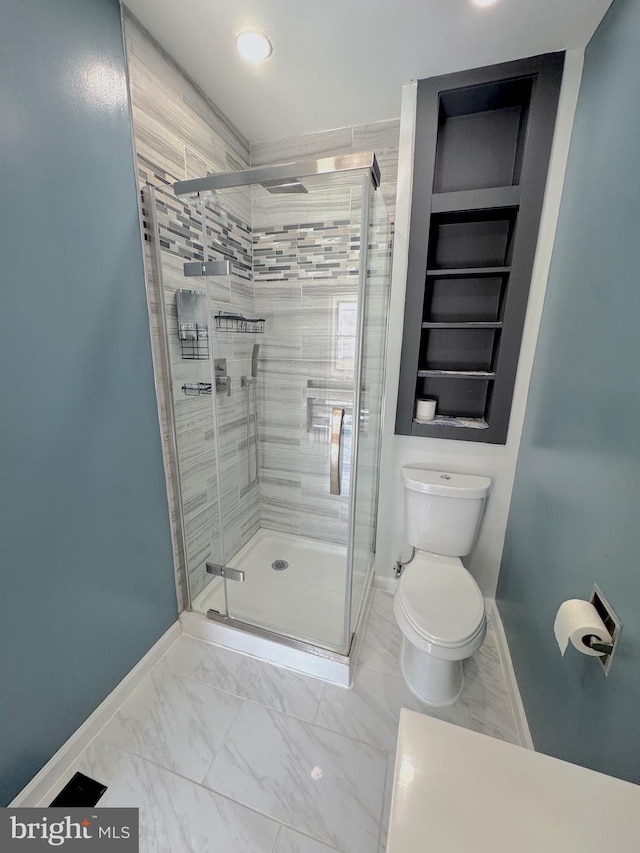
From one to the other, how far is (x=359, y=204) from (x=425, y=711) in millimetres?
2085

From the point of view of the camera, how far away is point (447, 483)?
171 centimetres

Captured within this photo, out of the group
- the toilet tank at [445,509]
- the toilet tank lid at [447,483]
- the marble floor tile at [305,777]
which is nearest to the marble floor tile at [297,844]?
the marble floor tile at [305,777]

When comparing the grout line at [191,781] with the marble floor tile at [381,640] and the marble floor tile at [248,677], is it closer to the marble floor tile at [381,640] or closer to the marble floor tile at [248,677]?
the marble floor tile at [248,677]

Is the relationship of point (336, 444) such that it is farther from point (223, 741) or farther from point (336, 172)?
point (223, 741)

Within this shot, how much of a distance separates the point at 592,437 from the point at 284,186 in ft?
4.75

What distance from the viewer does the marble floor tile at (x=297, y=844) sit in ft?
3.29

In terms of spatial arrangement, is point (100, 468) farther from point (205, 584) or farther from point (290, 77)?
point (290, 77)

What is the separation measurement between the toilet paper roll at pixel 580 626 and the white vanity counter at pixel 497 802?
1.02ft

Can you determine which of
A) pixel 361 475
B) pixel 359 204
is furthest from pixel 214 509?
pixel 359 204

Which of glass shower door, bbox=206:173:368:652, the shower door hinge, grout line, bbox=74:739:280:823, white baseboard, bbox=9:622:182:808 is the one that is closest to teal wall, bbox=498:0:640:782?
glass shower door, bbox=206:173:368:652

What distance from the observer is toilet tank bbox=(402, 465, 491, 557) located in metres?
1.68

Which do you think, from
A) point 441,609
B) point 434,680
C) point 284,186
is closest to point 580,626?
point 441,609

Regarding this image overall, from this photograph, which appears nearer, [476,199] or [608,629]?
[608,629]

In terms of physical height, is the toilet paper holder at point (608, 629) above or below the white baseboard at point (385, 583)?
above
